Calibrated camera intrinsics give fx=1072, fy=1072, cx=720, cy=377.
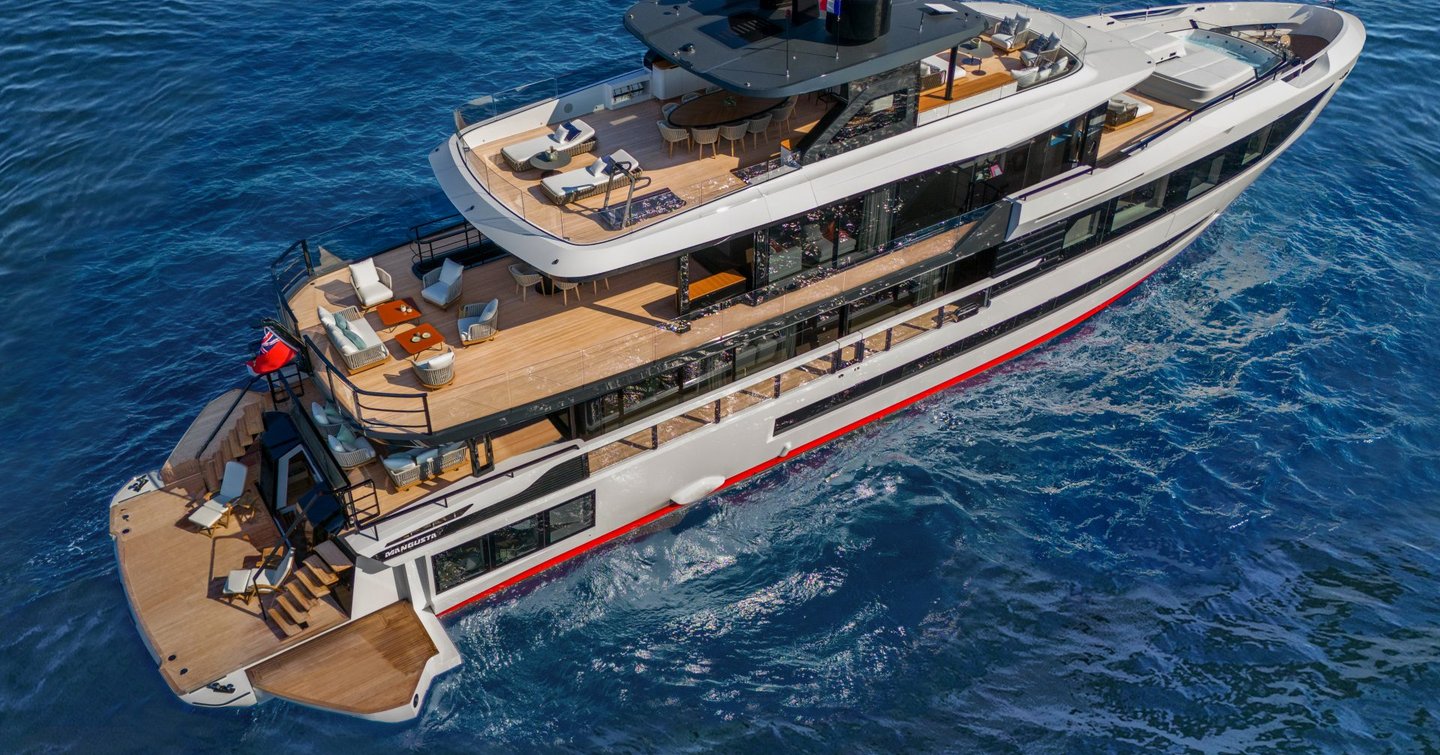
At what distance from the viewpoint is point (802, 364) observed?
943 inches

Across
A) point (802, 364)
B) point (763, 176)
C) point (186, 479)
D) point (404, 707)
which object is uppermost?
point (763, 176)

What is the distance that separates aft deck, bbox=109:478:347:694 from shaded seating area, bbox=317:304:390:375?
14.5 ft

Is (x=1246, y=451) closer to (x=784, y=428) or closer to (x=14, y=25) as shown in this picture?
(x=784, y=428)

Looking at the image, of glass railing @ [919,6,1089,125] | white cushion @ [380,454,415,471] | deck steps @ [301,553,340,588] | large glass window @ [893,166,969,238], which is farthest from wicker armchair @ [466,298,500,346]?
glass railing @ [919,6,1089,125]

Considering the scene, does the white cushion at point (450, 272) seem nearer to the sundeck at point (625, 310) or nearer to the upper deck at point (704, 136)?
the sundeck at point (625, 310)

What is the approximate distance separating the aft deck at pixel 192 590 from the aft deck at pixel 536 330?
129 inches

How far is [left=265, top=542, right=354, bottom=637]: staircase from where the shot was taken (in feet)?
67.5

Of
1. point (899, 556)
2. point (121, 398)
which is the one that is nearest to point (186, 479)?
point (121, 398)

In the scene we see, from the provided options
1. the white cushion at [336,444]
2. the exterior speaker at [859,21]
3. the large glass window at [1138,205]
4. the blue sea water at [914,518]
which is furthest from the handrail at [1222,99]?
the white cushion at [336,444]

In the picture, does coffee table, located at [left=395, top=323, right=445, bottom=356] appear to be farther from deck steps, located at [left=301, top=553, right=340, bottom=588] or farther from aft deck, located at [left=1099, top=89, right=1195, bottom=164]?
aft deck, located at [left=1099, top=89, right=1195, bottom=164]

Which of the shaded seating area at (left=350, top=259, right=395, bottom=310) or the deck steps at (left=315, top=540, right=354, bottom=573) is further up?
the shaded seating area at (left=350, top=259, right=395, bottom=310)

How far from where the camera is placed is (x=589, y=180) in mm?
21734

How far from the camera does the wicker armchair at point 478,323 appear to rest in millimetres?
21156

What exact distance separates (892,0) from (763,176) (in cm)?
534
